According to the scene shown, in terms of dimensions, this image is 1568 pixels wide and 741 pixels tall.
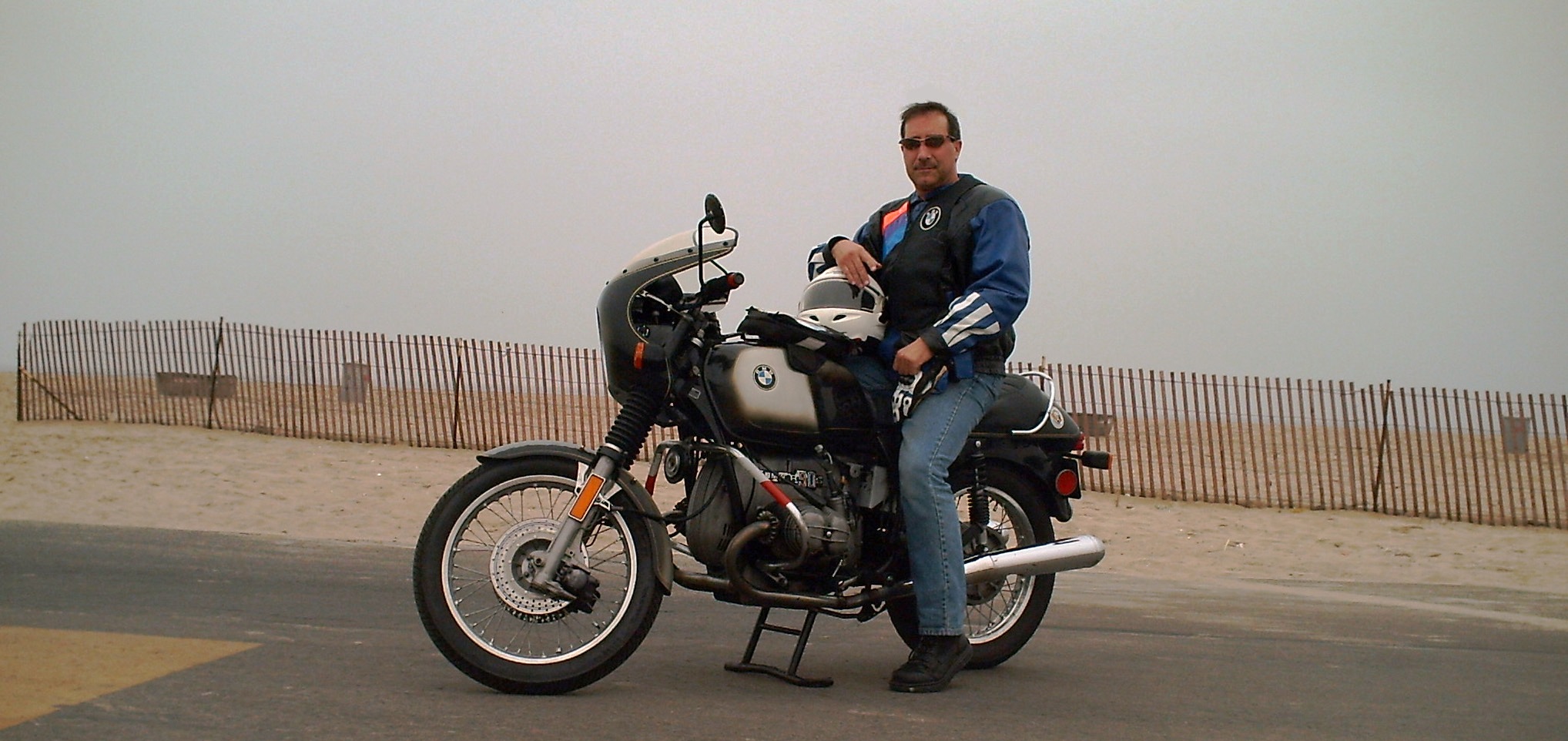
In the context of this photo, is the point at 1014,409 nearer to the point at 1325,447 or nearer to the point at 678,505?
the point at 678,505

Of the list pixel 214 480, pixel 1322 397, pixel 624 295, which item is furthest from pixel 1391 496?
pixel 624 295

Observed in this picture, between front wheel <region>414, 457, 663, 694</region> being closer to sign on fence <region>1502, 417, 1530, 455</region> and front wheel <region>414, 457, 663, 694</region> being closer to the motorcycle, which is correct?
the motorcycle

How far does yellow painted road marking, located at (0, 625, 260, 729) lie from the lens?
165 inches

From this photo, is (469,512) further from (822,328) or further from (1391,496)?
(1391,496)

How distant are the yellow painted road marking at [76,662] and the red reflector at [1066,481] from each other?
3113mm

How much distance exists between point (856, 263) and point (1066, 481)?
4.14 feet

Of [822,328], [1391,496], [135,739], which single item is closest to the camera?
[135,739]

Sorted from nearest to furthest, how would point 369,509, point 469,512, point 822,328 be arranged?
point 469,512
point 822,328
point 369,509

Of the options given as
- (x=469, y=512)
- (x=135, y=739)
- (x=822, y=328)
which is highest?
(x=822, y=328)

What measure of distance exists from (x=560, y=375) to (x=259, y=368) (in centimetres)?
494

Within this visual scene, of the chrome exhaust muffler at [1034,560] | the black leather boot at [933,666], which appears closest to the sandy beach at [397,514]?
the chrome exhaust muffler at [1034,560]

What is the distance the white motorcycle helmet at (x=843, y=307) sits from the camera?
16.0 feet

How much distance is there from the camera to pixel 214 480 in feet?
50.6

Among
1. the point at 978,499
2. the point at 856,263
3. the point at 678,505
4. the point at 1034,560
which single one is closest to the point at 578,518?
the point at 678,505
